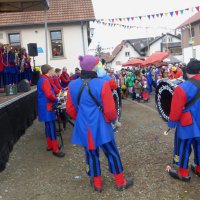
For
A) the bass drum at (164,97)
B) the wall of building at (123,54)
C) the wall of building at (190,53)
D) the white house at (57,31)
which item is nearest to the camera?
the bass drum at (164,97)

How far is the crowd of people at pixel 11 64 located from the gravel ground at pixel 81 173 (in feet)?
16.5

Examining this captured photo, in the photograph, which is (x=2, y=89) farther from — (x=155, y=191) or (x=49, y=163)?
(x=155, y=191)

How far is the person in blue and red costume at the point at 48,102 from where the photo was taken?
5.45 meters

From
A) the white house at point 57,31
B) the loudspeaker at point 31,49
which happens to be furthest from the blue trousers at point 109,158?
the white house at point 57,31

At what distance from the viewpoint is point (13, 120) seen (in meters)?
6.57

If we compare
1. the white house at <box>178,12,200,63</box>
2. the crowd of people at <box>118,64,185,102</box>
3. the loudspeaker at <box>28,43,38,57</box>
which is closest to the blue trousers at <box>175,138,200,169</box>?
the crowd of people at <box>118,64,185,102</box>

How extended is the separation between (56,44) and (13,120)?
1440 cm

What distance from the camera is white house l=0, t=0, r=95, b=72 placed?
1958 centimetres

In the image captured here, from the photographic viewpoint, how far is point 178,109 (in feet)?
13.1

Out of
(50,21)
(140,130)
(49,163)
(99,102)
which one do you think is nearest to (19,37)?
(50,21)

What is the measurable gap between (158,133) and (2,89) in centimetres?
729

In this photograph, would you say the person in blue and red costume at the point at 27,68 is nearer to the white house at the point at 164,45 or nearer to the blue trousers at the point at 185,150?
the blue trousers at the point at 185,150

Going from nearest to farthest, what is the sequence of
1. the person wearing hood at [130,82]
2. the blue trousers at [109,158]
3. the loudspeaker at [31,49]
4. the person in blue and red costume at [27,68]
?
the blue trousers at [109,158], the person in blue and red costume at [27,68], the loudspeaker at [31,49], the person wearing hood at [130,82]

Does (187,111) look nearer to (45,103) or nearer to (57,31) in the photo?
(45,103)
